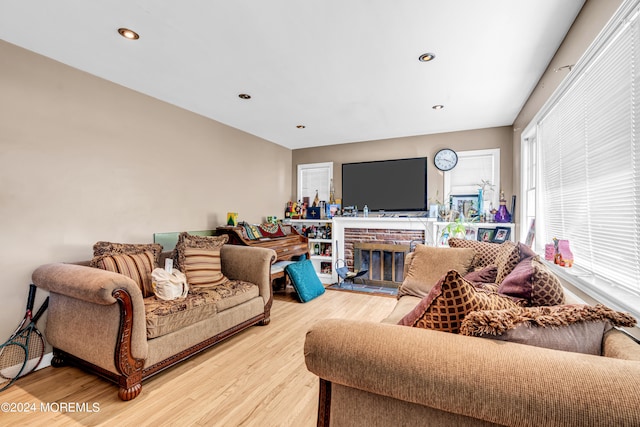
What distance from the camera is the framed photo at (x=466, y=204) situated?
4145mm

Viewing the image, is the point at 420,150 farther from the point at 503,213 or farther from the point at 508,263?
the point at 508,263

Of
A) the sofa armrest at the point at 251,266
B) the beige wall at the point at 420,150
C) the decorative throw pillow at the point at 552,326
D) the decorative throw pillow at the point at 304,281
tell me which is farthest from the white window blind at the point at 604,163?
the decorative throw pillow at the point at 304,281

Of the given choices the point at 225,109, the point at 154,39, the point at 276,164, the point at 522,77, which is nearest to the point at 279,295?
the point at 276,164

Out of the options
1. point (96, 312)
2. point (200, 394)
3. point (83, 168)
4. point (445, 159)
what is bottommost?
point (200, 394)

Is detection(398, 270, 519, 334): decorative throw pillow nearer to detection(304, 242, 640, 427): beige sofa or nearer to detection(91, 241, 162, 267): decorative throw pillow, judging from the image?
detection(304, 242, 640, 427): beige sofa

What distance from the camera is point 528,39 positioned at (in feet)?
6.82

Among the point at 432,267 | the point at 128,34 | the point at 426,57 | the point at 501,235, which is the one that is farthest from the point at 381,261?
the point at 128,34

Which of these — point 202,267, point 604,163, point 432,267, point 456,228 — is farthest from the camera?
point 456,228

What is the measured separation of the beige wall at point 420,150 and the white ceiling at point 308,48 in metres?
0.75

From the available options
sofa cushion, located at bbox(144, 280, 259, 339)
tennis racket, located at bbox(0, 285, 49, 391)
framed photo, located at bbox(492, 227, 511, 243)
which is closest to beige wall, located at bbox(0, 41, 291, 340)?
tennis racket, located at bbox(0, 285, 49, 391)

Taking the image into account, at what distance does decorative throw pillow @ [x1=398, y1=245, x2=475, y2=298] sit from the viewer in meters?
2.46

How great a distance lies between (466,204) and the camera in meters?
4.23

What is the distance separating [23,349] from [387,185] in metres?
4.42

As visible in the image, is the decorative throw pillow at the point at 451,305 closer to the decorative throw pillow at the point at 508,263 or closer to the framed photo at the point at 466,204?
the decorative throw pillow at the point at 508,263
